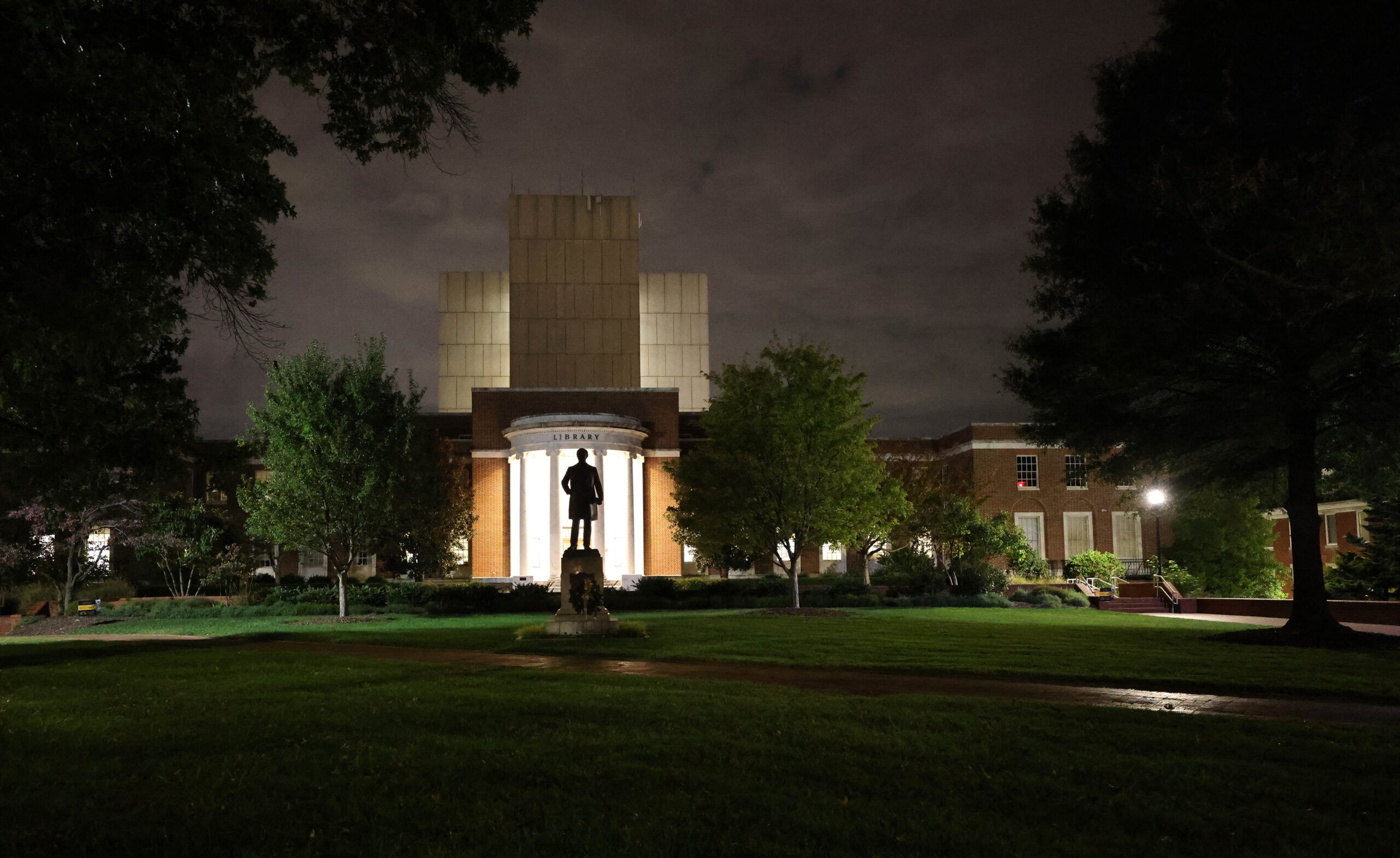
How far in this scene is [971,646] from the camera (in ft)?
55.7

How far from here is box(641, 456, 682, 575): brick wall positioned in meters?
52.2

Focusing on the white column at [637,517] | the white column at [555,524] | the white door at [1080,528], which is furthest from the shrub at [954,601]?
the white door at [1080,528]

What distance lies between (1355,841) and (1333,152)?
Answer: 1518cm

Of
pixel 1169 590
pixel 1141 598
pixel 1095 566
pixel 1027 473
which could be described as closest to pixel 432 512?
pixel 1141 598

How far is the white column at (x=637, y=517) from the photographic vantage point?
160ft

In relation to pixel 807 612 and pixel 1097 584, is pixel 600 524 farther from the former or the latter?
pixel 1097 584

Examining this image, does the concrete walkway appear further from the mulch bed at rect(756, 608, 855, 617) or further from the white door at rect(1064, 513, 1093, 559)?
the white door at rect(1064, 513, 1093, 559)

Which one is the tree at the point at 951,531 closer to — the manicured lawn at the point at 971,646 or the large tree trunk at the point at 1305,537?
the manicured lawn at the point at 971,646

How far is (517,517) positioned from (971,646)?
1365 inches

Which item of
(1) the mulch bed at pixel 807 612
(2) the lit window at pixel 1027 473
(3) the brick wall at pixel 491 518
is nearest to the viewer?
(1) the mulch bed at pixel 807 612

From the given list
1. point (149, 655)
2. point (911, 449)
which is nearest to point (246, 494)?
point (149, 655)

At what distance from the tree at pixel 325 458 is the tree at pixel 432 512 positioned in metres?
1.86

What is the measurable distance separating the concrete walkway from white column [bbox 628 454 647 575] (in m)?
24.2

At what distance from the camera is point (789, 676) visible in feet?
43.9
